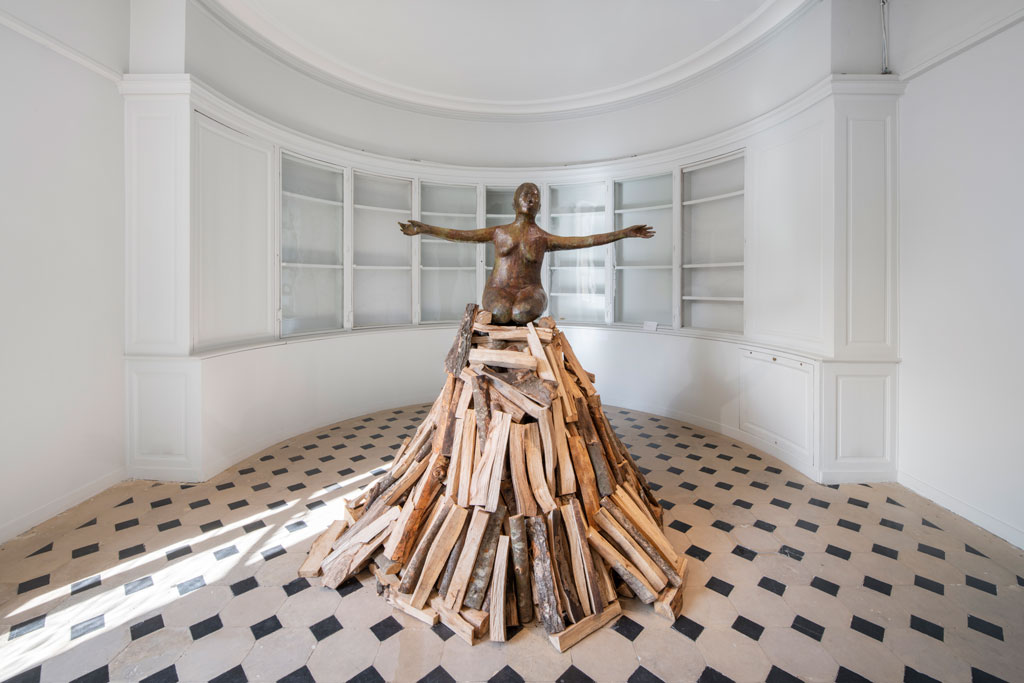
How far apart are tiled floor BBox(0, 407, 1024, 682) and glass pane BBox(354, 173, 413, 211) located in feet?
10.6

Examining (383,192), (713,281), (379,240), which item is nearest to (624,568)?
(713,281)

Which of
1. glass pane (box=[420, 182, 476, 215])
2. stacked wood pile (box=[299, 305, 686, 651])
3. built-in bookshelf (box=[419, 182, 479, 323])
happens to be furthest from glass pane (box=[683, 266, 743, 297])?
stacked wood pile (box=[299, 305, 686, 651])

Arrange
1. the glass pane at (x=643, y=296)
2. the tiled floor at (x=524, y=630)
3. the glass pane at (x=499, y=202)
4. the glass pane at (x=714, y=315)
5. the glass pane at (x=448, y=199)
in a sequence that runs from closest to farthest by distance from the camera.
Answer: the tiled floor at (x=524, y=630), the glass pane at (x=714, y=315), the glass pane at (x=643, y=296), the glass pane at (x=448, y=199), the glass pane at (x=499, y=202)

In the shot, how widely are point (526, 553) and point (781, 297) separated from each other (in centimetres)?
309

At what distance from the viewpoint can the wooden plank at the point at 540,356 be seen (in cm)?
225

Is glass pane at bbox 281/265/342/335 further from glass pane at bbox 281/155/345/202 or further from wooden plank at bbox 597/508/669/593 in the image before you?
wooden plank at bbox 597/508/669/593

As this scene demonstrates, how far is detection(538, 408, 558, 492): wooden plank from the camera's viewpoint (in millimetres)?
2105

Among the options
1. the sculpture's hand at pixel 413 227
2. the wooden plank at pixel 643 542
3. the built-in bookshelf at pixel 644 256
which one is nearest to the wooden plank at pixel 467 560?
the wooden plank at pixel 643 542

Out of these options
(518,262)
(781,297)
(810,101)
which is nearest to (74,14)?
(518,262)

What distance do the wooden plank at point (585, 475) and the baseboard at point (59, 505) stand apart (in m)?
3.13

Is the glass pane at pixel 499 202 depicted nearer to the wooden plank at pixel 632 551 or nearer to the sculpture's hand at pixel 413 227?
the sculpture's hand at pixel 413 227

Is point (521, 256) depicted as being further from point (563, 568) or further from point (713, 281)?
point (713, 281)

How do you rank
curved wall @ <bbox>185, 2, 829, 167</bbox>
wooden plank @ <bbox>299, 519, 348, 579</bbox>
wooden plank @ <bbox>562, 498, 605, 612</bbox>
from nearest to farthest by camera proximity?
wooden plank @ <bbox>562, 498, 605, 612</bbox> < wooden plank @ <bbox>299, 519, 348, 579</bbox> < curved wall @ <bbox>185, 2, 829, 167</bbox>

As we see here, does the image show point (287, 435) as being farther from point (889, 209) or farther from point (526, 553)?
point (889, 209)
